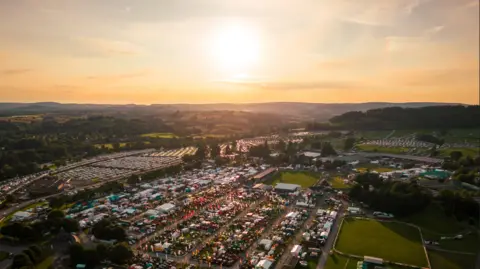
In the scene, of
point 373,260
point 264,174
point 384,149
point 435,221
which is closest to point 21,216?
point 264,174

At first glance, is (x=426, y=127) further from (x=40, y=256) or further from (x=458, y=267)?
(x=40, y=256)

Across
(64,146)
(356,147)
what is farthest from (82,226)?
(356,147)

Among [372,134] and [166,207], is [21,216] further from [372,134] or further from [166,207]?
[372,134]

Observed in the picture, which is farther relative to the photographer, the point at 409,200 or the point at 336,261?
the point at 409,200

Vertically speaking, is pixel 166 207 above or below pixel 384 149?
below

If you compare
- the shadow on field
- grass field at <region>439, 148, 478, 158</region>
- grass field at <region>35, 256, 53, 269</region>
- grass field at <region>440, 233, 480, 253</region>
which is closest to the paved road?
the shadow on field

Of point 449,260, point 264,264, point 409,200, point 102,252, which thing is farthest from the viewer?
point 409,200
